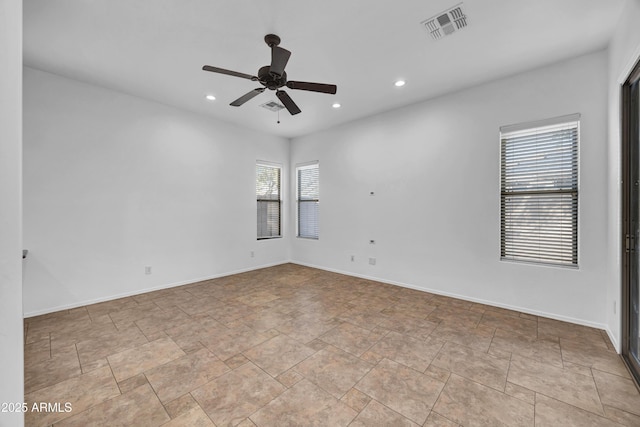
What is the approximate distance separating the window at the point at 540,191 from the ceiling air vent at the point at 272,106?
10.6 feet

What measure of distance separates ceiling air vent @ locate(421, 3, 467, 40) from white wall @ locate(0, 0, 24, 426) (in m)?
2.81

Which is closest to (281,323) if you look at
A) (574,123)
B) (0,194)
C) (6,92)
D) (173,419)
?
(173,419)

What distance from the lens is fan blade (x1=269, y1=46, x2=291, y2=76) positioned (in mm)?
2177

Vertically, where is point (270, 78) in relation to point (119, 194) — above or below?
above

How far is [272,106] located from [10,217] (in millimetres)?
3697

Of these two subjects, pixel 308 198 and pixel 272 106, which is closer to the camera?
pixel 272 106

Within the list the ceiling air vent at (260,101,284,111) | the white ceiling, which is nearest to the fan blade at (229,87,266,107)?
the white ceiling

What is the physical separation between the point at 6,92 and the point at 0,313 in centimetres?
86

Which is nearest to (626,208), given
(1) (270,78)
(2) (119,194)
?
(1) (270,78)

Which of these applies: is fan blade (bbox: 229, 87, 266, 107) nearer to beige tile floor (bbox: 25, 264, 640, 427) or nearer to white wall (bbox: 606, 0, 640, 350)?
beige tile floor (bbox: 25, 264, 640, 427)

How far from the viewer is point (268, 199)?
605 cm

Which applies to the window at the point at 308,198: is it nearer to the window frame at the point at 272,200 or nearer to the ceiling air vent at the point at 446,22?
the window frame at the point at 272,200

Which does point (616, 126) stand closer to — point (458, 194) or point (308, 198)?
point (458, 194)

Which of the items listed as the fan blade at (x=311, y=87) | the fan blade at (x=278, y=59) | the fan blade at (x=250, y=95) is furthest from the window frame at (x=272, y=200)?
the fan blade at (x=278, y=59)
